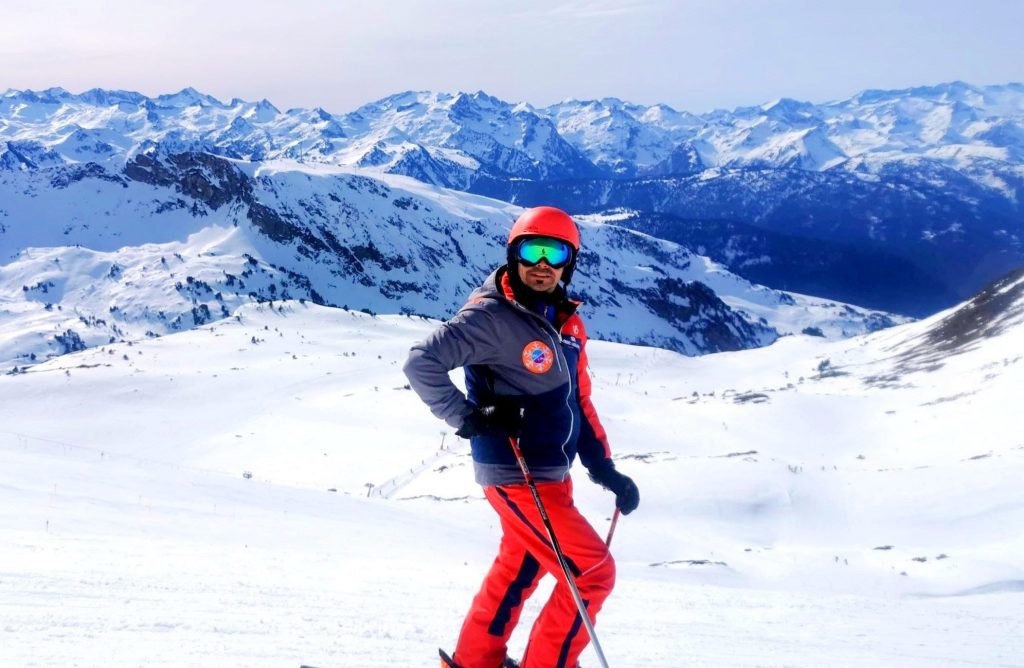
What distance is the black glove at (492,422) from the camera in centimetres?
450

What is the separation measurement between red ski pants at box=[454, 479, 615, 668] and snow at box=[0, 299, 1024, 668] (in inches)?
38.3

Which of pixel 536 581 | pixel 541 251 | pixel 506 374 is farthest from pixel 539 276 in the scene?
pixel 536 581

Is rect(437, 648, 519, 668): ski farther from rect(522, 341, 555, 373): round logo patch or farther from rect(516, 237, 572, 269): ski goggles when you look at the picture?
rect(516, 237, 572, 269): ski goggles

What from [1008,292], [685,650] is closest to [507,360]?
[685,650]

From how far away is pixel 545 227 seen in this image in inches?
193

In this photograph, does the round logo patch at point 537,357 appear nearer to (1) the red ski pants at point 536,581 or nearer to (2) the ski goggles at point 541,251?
(2) the ski goggles at point 541,251

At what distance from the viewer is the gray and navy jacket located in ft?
14.9

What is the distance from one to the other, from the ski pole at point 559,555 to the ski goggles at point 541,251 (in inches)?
48.7

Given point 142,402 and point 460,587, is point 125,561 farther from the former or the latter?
point 142,402

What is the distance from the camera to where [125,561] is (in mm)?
7270

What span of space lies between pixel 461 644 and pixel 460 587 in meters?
3.58

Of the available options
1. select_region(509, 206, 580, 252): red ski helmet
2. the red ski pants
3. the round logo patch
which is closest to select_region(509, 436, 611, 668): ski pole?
the red ski pants

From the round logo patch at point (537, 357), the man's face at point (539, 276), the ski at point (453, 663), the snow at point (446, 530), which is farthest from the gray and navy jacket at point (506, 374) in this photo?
the snow at point (446, 530)

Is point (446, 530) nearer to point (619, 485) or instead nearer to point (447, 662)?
point (447, 662)
